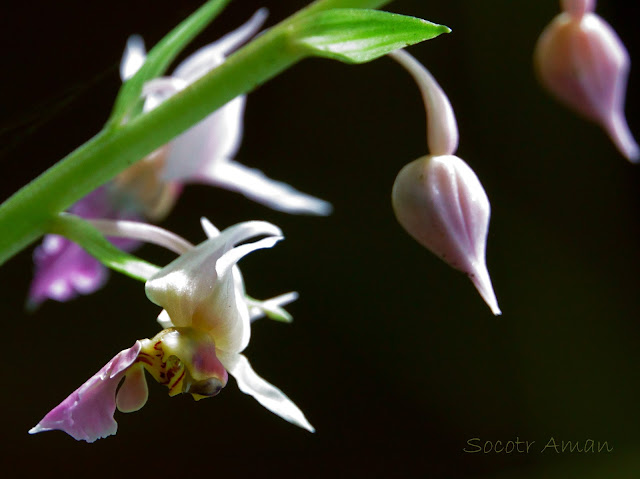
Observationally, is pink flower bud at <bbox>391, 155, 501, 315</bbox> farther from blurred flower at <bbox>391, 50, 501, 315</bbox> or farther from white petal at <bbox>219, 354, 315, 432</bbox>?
white petal at <bbox>219, 354, 315, 432</bbox>

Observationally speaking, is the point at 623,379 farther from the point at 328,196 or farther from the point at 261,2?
the point at 261,2

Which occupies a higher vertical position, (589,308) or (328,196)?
(328,196)

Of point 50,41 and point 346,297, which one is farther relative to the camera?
point 346,297

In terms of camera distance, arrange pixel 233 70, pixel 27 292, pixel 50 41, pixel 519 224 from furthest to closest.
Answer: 1. pixel 519 224
2. pixel 27 292
3. pixel 50 41
4. pixel 233 70

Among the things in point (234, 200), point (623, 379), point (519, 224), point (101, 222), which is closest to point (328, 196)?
point (234, 200)

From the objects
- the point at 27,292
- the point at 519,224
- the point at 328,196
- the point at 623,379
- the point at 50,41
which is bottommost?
the point at 623,379

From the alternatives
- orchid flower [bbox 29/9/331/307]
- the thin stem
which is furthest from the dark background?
the thin stem

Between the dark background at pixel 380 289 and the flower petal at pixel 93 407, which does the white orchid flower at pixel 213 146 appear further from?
the dark background at pixel 380 289
